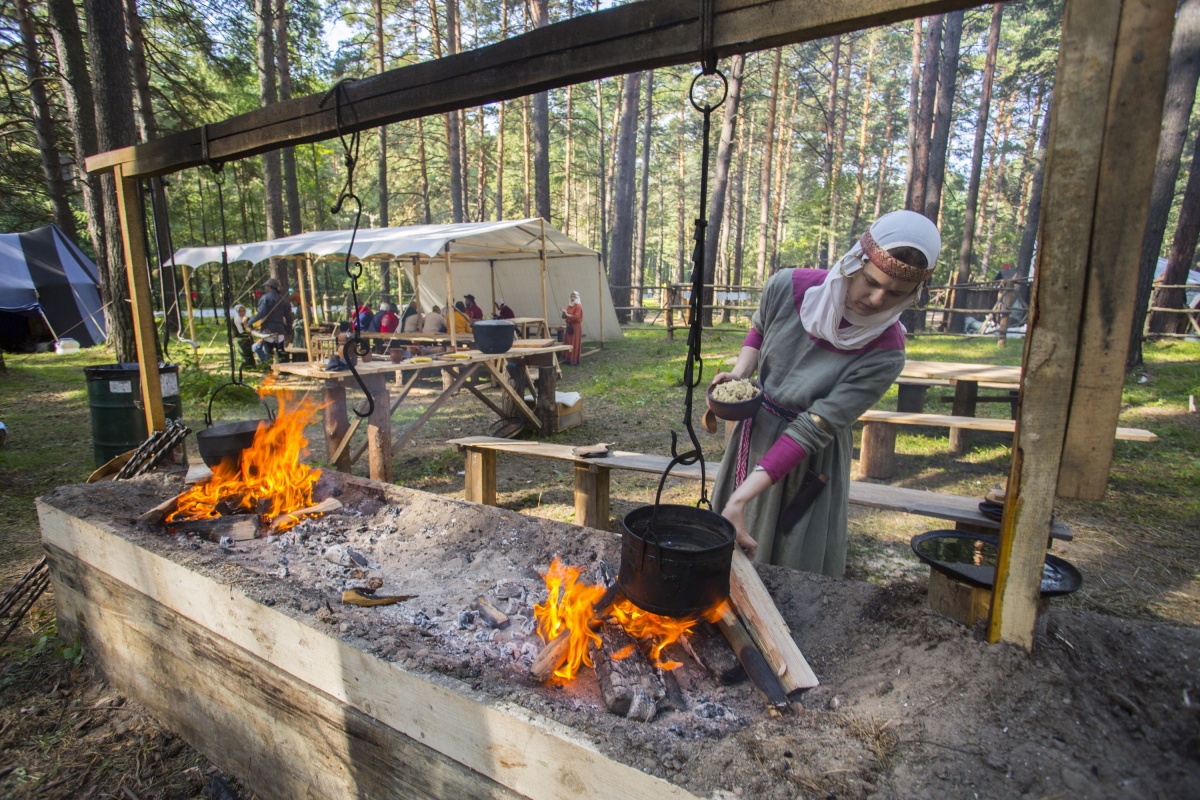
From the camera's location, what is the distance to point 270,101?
1338cm

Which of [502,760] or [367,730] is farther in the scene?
[367,730]

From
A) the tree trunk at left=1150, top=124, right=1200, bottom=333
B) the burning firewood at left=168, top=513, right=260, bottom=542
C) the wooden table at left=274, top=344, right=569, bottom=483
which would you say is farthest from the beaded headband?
the tree trunk at left=1150, top=124, right=1200, bottom=333

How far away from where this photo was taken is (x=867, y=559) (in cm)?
409

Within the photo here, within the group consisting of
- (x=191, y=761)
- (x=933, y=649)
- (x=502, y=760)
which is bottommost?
(x=191, y=761)

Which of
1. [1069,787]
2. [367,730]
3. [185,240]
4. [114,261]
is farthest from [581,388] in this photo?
[185,240]

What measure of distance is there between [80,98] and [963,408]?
37.0ft

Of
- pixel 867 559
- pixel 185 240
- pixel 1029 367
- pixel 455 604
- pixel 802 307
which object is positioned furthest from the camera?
pixel 185 240

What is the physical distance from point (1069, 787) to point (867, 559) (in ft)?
9.86

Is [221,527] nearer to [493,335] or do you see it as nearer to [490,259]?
[493,335]

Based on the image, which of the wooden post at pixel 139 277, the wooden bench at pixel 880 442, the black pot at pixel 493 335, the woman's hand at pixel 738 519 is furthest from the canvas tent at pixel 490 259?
the woman's hand at pixel 738 519

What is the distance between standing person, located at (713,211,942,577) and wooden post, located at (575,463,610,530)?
1.65m

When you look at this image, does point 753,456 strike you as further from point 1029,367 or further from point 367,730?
point 367,730

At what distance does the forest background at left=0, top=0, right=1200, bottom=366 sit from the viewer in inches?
328

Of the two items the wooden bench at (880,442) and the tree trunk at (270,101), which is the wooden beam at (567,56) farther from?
the tree trunk at (270,101)
